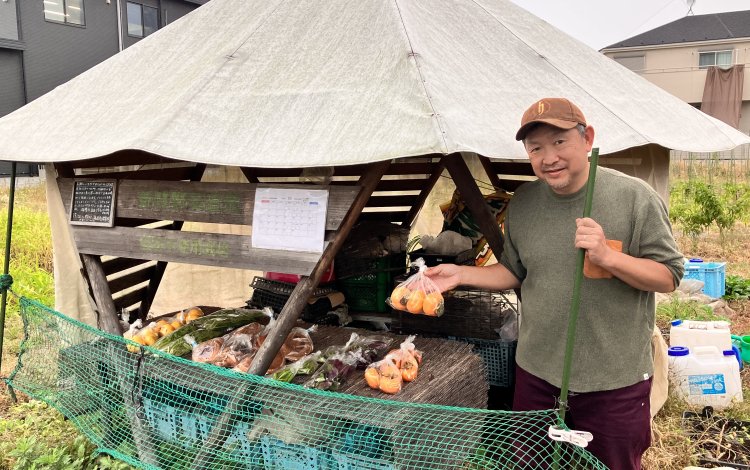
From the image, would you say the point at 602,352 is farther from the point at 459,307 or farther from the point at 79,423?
the point at 79,423

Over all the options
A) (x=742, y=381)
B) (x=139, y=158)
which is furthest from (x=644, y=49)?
(x=139, y=158)

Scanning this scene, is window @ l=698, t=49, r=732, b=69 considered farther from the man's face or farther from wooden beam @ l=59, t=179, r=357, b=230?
wooden beam @ l=59, t=179, r=357, b=230

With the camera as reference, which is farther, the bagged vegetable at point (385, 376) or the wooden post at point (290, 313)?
the bagged vegetable at point (385, 376)

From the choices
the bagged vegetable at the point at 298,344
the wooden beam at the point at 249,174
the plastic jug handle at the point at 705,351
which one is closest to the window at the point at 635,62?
the plastic jug handle at the point at 705,351

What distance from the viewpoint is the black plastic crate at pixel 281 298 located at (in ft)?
16.3

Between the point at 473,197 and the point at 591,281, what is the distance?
0.98 meters

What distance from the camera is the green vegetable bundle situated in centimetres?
400

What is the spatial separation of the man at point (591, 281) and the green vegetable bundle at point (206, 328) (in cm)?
221

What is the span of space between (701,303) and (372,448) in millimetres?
5874

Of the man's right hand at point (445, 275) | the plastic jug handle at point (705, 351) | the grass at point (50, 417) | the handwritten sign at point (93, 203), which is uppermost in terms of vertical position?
the handwritten sign at point (93, 203)

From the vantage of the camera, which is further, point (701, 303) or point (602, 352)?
point (701, 303)

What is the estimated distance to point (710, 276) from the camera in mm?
8102

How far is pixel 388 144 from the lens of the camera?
2672 millimetres

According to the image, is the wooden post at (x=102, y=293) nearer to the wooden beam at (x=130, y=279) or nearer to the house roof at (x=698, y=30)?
the wooden beam at (x=130, y=279)
